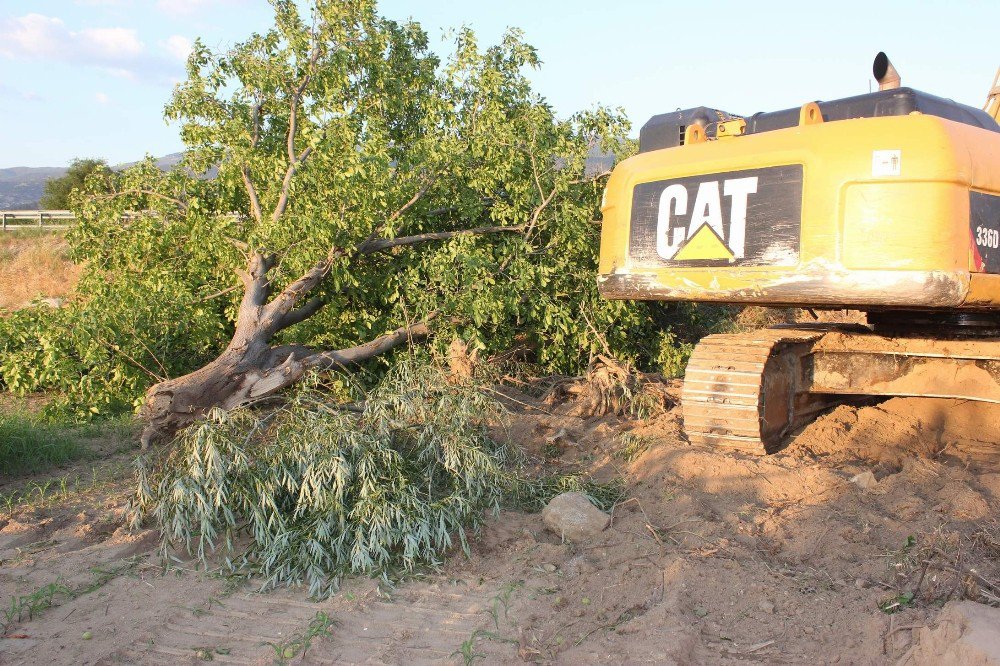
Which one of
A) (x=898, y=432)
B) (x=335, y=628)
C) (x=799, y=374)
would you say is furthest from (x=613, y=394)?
(x=335, y=628)

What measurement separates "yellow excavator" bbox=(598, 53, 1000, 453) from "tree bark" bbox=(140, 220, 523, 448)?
2.65 metres

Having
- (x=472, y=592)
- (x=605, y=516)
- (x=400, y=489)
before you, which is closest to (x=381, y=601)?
(x=472, y=592)

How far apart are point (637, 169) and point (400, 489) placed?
8.01 feet

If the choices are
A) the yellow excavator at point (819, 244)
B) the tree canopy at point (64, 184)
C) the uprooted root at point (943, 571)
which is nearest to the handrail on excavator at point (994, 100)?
the yellow excavator at point (819, 244)

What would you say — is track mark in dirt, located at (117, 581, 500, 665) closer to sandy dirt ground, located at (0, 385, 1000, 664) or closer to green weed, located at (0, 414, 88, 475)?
sandy dirt ground, located at (0, 385, 1000, 664)

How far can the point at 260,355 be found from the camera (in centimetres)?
698

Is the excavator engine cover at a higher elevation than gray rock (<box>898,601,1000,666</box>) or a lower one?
higher

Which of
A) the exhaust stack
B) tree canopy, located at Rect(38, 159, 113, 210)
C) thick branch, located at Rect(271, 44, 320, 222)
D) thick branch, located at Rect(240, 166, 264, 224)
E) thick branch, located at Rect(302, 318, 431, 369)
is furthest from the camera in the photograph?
tree canopy, located at Rect(38, 159, 113, 210)

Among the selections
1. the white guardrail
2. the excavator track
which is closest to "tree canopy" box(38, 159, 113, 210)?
the white guardrail

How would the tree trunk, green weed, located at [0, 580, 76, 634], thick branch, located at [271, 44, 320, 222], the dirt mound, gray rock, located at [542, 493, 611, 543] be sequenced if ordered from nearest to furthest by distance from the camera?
green weed, located at [0, 580, 76, 634] → gray rock, located at [542, 493, 611, 543] → the dirt mound → the tree trunk → thick branch, located at [271, 44, 320, 222]

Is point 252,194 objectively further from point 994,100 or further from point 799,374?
point 994,100

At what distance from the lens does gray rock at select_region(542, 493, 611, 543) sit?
4.39 meters

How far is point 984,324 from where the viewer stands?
5.34 meters

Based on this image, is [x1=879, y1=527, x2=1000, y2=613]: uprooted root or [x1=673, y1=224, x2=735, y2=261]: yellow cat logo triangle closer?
[x1=879, y1=527, x2=1000, y2=613]: uprooted root
